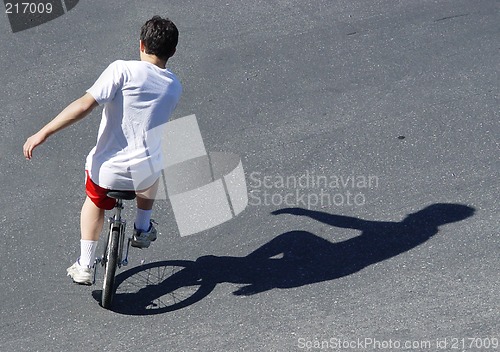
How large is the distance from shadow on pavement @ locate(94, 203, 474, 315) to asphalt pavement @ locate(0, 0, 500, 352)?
12 millimetres

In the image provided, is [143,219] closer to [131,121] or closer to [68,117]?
[131,121]

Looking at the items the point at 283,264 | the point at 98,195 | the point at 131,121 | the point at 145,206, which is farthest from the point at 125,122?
the point at 283,264

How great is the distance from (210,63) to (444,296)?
350 cm

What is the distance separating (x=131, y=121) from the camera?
548cm

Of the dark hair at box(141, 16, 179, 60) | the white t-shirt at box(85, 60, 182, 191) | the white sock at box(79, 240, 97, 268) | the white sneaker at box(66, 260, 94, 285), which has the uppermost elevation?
the dark hair at box(141, 16, 179, 60)

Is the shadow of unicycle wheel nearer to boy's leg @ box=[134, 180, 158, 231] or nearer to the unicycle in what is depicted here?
the unicycle

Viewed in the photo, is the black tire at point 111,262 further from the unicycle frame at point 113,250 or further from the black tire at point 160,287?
the black tire at point 160,287

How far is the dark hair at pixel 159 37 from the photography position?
5.37 m

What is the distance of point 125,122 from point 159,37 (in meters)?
0.53

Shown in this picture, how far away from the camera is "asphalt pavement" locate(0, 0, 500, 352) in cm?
587

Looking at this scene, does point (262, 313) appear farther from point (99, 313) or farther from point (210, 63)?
point (210, 63)

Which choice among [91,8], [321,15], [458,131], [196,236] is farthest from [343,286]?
[91,8]

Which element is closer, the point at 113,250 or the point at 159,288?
the point at 113,250

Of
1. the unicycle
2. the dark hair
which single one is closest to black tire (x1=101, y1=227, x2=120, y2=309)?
the unicycle
